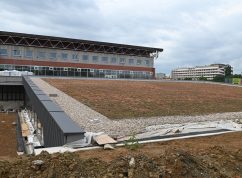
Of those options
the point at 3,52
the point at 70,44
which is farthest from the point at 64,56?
the point at 3,52

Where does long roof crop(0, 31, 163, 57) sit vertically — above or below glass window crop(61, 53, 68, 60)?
above

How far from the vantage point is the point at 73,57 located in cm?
7106

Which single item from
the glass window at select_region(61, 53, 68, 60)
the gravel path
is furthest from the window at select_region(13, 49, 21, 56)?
the gravel path

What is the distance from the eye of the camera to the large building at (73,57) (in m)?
63.1

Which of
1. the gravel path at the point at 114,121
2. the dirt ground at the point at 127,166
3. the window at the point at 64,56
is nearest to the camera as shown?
the dirt ground at the point at 127,166

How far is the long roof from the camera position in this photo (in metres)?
63.7

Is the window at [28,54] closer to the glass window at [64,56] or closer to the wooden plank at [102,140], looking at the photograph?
the glass window at [64,56]

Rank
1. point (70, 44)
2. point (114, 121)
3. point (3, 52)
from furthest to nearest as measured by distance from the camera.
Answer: point (70, 44)
point (3, 52)
point (114, 121)

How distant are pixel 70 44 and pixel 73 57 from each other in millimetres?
→ 2857

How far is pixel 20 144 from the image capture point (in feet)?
61.7

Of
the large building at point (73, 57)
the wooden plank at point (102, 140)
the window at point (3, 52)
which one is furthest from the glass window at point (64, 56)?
the wooden plank at point (102, 140)

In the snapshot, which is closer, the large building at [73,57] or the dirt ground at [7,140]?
the dirt ground at [7,140]

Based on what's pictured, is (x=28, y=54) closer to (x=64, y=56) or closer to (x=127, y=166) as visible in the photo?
(x=64, y=56)

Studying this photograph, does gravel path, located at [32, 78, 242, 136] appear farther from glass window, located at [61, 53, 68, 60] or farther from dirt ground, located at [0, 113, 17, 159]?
glass window, located at [61, 53, 68, 60]
